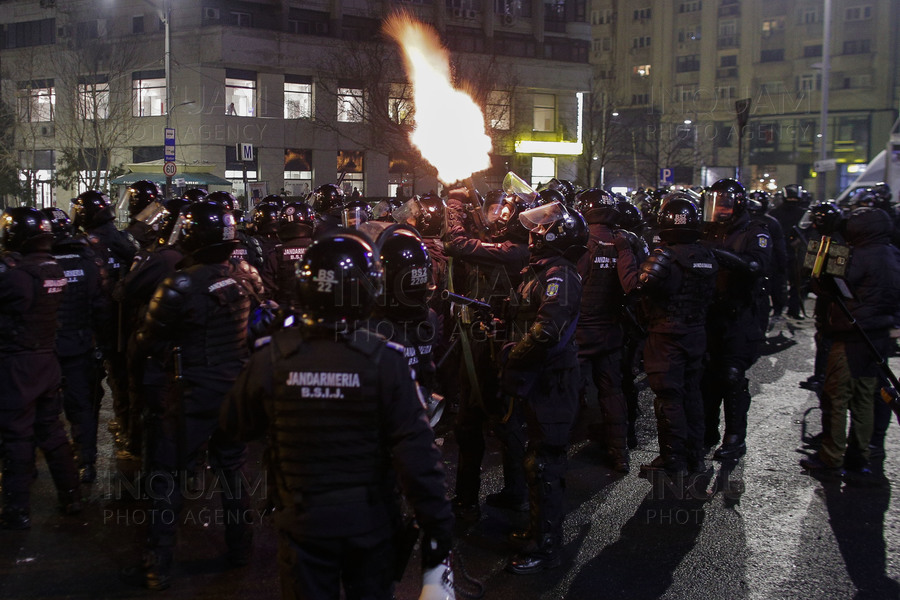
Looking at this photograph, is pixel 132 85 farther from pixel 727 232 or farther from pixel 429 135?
pixel 727 232

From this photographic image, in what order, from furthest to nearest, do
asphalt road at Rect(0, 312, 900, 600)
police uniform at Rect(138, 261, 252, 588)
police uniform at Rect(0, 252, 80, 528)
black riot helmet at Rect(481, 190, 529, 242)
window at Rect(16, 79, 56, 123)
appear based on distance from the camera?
window at Rect(16, 79, 56, 123) → black riot helmet at Rect(481, 190, 529, 242) → police uniform at Rect(0, 252, 80, 528) → asphalt road at Rect(0, 312, 900, 600) → police uniform at Rect(138, 261, 252, 588)

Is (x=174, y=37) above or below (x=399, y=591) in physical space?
above

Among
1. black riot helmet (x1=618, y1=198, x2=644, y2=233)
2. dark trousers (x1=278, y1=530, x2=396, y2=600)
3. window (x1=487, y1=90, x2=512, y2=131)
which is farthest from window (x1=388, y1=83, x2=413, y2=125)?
dark trousers (x1=278, y1=530, x2=396, y2=600)

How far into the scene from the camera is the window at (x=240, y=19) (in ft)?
123

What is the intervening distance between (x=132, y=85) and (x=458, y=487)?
37.5 m

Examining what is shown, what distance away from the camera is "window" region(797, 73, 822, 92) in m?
64.9

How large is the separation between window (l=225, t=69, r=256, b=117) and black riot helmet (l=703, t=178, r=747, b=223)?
3286 centimetres

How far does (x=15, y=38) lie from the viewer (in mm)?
42188

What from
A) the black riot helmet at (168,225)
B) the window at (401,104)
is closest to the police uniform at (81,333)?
the black riot helmet at (168,225)

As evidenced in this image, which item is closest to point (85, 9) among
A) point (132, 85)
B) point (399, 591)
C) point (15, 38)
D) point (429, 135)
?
point (132, 85)

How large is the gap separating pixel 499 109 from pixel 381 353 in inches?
1447

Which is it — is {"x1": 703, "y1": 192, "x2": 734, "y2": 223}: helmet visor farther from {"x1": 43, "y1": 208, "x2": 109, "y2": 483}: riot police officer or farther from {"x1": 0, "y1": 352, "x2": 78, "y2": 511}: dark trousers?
{"x1": 0, "y1": 352, "x2": 78, "y2": 511}: dark trousers

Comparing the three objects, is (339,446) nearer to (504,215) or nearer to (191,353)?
(191,353)

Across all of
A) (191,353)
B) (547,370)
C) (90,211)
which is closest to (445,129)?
(90,211)
